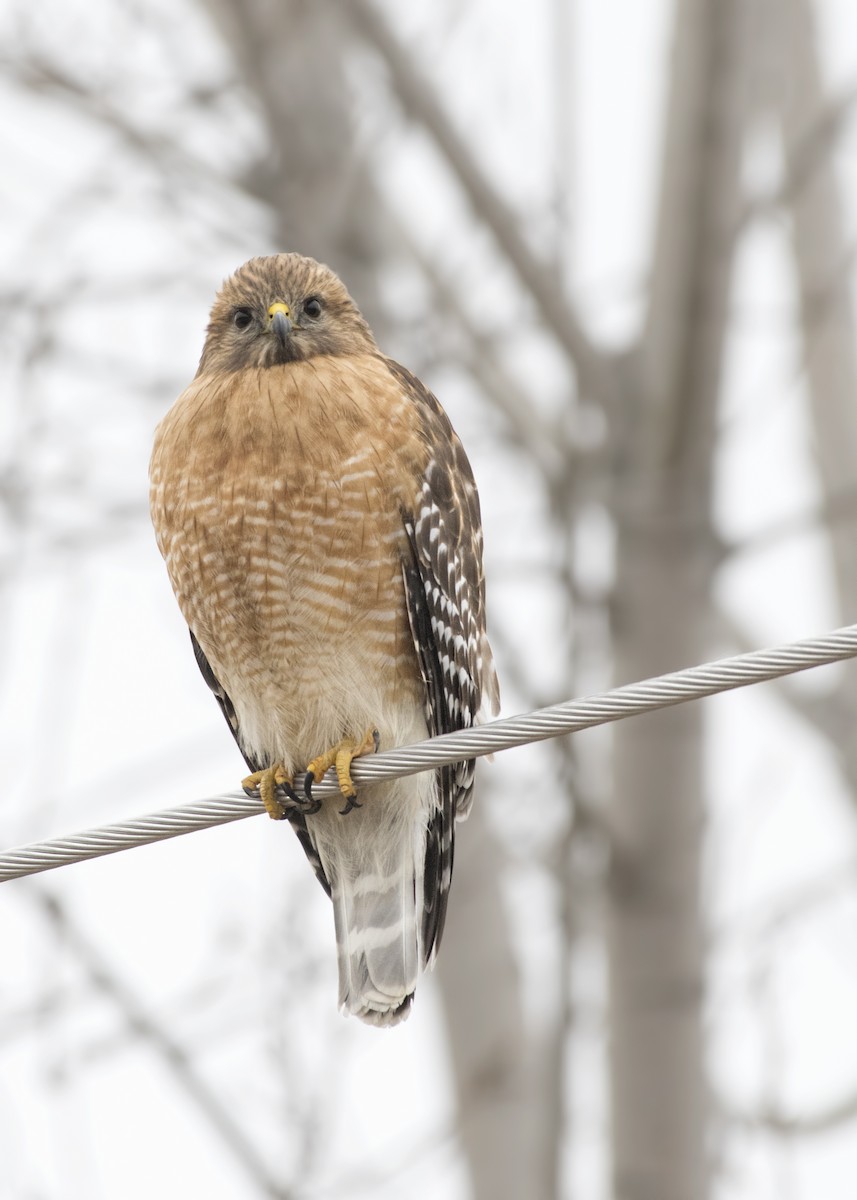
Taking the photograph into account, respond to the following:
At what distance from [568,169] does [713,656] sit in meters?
2.48

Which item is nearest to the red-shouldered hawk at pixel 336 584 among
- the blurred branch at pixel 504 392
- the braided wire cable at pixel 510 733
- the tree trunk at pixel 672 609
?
the braided wire cable at pixel 510 733

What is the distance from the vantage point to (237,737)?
525 cm

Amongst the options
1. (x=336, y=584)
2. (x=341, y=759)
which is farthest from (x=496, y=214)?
(x=341, y=759)

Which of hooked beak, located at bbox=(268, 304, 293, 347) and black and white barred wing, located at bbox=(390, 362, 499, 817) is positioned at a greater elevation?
hooked beak, located at bbox=(268, 304, 293, 347)

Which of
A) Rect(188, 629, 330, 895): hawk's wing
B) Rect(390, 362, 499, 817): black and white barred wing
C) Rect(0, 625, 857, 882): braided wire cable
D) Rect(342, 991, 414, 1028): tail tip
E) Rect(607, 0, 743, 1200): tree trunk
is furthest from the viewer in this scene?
Rect(607, 0, 743, 1200): tree trunk

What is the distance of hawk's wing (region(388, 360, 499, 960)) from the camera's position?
4.83m

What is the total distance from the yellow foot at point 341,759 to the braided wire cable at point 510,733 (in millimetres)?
794

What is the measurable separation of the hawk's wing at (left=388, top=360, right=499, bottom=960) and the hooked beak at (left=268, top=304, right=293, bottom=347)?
320 millimetres

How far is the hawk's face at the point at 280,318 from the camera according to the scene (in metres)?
5.05

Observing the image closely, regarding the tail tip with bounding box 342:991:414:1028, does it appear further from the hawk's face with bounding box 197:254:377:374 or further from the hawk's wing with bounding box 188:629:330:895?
the hawk's face with bounding box 197:254:377:374

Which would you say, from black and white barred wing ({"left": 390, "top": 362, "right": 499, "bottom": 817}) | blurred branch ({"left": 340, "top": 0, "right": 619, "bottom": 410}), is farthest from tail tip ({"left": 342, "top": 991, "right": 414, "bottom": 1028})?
blurred branch ({"left": 340, "top": 0, "right": 619, "bottom": 410})

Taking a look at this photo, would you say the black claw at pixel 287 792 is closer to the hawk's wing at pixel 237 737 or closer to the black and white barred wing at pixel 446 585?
the hawk's wing at pixel 237 737

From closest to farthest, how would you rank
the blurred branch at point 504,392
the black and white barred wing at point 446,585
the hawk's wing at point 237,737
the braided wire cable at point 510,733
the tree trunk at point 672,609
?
the braided wire cable at point 510,733 < the black and white barred wing at point 446,585 < the hawk's wing at point 237,737 < the tree trunk at point 672,609 < the blurred branch at point 504,392

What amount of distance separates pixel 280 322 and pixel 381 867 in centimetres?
157
